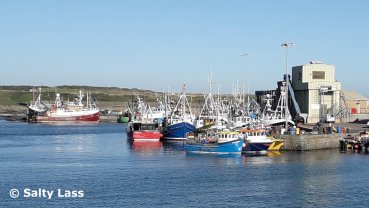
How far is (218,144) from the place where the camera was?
64250mm

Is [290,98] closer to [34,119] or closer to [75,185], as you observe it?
[75,185]

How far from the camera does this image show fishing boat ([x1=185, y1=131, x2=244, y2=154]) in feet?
209

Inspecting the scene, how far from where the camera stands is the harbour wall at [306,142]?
226 ft

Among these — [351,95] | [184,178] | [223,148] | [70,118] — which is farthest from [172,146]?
[70,118]

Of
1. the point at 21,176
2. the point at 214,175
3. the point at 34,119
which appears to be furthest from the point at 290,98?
the point at 34,119

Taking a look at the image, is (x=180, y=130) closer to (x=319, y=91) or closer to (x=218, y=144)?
(x=319, y=91)

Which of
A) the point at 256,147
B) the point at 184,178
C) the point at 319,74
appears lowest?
the point at 184,178

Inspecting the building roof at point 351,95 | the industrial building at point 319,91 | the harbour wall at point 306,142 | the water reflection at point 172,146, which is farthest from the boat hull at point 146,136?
the building roof at point 351,95

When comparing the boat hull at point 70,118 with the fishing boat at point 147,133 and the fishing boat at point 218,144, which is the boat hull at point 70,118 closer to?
the fishing boat at point 147,133

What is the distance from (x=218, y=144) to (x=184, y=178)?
1747 cm

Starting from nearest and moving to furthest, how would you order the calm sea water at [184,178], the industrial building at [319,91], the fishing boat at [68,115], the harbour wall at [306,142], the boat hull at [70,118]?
1. the calm sea water at [184,178]
2. the harbour wall at [306,142]
3. the industrial building at [319,91]
4. the boat hull at [70,118]
5. the fishing boat at [68,115]

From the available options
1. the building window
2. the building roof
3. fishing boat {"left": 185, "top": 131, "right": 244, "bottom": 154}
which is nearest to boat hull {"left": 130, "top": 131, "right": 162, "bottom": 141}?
fishing boat {"left": 185, "top": 131, "right": 244, "bottom": 154}

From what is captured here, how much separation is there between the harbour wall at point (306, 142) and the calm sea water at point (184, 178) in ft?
7.16

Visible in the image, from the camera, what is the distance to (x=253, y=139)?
64.6 meters
